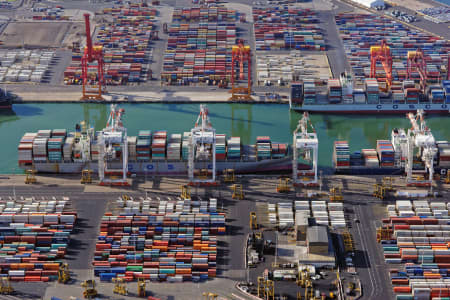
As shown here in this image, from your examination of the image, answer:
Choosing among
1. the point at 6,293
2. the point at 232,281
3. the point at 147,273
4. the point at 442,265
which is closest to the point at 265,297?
the point at 232,281

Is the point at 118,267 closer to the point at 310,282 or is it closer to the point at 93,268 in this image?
the point at 93,268

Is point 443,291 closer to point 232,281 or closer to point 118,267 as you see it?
point 232,281

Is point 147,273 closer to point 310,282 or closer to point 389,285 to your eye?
point 310,282

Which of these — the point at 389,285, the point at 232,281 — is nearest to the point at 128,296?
the point at 232,281

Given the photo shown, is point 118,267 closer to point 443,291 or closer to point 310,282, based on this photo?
point 310,282

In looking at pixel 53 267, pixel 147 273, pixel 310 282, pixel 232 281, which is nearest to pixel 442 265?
pixel 310 282

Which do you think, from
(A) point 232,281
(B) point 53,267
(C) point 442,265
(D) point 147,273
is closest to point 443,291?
(C) point 442,265
